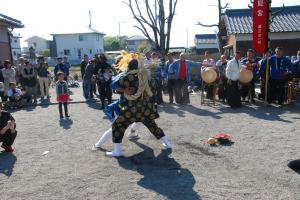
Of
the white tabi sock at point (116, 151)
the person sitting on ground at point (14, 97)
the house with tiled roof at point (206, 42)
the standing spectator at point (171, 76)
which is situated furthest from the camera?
the house with tiled roof at point (206, 42)

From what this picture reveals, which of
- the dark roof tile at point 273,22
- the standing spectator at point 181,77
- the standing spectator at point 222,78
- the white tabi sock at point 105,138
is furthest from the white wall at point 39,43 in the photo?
the white tabi sock at point 105,138

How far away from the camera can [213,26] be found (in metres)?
24.7

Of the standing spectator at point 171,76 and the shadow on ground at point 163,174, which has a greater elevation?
the standing spectator at point 171,76

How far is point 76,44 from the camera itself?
6225 centimetres

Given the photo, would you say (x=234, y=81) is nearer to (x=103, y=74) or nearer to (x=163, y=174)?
(x=103, y=74)

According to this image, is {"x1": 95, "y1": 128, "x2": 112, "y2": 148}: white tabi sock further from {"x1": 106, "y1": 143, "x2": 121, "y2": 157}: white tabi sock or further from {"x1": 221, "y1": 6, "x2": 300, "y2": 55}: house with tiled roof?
{"x1": 221, "y1": 6, "x2": 300, "y2": 55}: house with tiled roof

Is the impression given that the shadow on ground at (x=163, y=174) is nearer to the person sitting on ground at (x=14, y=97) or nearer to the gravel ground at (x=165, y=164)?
the gravel ground at (x=165, y=164)

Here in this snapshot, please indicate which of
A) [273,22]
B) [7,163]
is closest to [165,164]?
[7,163]

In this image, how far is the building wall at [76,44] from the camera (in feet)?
203

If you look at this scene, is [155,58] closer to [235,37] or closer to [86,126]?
[86,126]

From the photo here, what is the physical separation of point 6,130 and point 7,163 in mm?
736

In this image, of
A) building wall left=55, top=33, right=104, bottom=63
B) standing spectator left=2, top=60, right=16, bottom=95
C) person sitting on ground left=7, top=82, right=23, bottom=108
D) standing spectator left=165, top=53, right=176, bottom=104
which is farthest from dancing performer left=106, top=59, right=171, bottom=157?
building wall left=55, top=33, right=104, bottom=63

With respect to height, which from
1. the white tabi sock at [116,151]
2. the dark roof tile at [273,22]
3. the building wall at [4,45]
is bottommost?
the white tabi sock at [116,151]

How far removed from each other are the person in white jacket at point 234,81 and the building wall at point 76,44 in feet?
Result: 171
